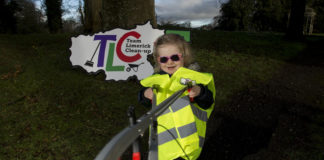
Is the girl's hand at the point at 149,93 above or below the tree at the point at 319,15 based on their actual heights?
below

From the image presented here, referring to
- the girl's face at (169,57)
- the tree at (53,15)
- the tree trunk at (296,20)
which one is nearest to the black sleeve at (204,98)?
the girl's face at (169,57)

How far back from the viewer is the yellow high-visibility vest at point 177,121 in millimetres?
2096

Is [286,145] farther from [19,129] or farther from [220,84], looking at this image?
[19,129]

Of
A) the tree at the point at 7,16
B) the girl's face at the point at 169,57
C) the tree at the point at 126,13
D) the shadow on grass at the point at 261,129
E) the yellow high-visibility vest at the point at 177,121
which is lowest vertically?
the shadow on grass at the point at 261,129

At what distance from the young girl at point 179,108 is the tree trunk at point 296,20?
1586 centimetres

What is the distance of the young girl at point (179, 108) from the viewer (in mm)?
2100

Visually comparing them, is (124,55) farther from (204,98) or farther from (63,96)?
(204,98)

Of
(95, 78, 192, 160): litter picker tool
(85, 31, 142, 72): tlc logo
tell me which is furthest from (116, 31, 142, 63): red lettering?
(95, 78, 192, 160): litter picker tool

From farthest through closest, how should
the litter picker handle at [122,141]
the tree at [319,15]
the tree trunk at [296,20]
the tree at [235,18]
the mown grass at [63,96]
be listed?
the tree at [319,15], the tree at [235,18], the tree trunk at [296,20], the mown grass at [63,96], the litter picker handle at [122,141]

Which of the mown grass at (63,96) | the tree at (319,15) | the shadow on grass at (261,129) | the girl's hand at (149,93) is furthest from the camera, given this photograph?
the tree at (319,15)

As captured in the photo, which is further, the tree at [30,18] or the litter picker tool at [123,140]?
the tree at [30,18]

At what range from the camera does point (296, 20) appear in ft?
51.6

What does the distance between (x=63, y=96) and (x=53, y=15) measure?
80.3 ft

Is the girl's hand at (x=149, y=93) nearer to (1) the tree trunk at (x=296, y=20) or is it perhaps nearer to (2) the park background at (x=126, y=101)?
(2) the park background at (x=126, y=101)
